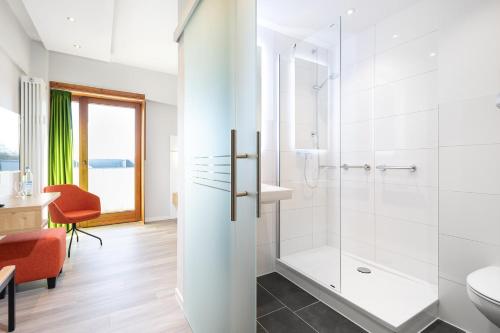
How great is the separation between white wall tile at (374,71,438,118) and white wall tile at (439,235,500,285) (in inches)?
46.4

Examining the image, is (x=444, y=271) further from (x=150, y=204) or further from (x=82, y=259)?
(x=150, y=204)

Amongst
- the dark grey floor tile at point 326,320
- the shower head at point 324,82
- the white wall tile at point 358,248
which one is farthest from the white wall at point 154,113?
the dark grey floor tile at point 326,320

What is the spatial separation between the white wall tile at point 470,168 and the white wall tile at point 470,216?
0.06m

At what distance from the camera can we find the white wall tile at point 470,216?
160 cm

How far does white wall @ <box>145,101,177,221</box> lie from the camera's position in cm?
471

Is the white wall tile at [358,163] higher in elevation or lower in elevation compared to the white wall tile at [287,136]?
lower

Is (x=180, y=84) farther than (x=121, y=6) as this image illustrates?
No

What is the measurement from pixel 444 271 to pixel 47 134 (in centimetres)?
529

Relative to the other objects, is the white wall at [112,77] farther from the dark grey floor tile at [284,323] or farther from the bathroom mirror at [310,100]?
the dark grey floor tile at [284,323]

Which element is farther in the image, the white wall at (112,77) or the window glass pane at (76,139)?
the window glass pane at (76,139)

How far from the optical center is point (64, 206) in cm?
340

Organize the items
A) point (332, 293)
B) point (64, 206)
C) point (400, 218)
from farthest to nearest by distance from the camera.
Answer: point (64, 206)
point (400, 218)
point (332, 293)

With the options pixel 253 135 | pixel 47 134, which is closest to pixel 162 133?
pixel 47 134

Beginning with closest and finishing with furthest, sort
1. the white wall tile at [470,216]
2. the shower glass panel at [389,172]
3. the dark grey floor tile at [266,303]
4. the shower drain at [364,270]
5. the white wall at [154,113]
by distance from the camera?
the white wall tile at [470,216]
the dark grey floor tile at [266,303]
the shower glass panel at [389,172]
the shower drain at [364,270]
the white wall at [154,113]
